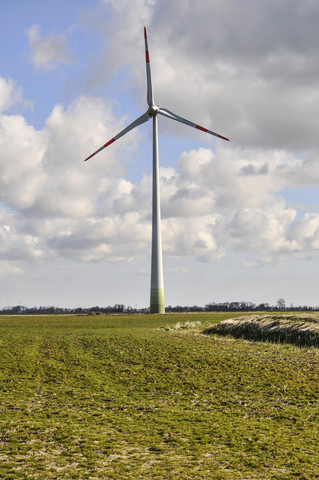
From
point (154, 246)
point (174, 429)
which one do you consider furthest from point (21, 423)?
point (154, 246)

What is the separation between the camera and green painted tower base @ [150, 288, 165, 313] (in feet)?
379

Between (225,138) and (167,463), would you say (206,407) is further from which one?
(225,138)

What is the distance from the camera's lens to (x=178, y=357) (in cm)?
3488

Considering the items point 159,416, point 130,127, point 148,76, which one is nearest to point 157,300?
point 130,127

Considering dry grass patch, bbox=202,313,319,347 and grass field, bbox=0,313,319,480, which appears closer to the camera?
grass field, bbox=0,313,319,480

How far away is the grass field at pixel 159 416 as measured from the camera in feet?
43.9

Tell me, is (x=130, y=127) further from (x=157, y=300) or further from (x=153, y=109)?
(x=157, y=300)

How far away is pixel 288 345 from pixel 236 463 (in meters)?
32.3

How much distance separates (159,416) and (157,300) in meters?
98.6

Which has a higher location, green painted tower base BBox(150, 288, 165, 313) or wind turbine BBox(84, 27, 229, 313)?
wind turbine BBox(84, 27, 229, 313)

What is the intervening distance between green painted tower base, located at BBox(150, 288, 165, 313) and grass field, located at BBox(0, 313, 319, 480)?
3095 inches

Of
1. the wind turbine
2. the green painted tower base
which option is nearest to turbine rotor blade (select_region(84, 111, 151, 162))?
the wind turbine

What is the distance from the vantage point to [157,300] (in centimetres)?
11781

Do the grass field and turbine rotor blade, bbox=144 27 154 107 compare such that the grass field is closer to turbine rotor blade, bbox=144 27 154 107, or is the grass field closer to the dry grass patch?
the dry grass patch
